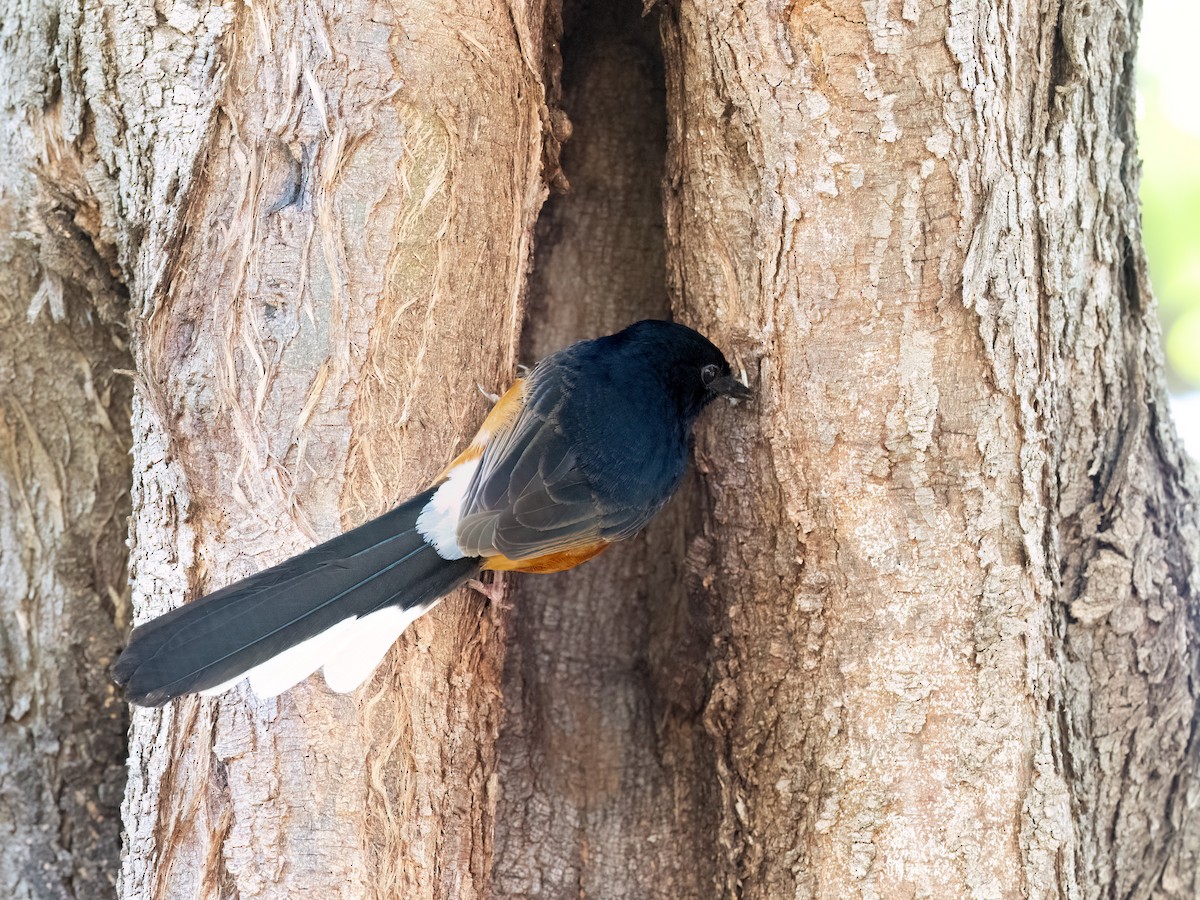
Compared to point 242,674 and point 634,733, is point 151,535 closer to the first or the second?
point 242,674

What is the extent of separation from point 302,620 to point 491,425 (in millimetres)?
717

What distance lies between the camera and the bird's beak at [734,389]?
2.72 metres

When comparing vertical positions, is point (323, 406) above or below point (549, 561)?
above

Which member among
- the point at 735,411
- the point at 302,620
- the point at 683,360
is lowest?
the point at 302,620

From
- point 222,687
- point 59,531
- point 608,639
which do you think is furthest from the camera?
point 608,639

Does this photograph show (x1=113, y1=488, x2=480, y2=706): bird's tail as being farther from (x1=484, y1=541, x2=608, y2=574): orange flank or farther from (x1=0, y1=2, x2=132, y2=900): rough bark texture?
(x1=0, y1=2, x2=132, y2=900): rough bark texture

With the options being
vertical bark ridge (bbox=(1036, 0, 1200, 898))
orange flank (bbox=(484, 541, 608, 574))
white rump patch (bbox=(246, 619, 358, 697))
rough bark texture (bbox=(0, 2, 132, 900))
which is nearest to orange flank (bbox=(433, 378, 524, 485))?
orange flank (bbox=(484, 541, 608, 574))

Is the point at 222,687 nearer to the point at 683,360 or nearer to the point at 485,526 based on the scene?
the point at 485,526

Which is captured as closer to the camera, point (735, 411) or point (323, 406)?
point (323, 406)

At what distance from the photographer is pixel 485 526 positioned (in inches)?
104

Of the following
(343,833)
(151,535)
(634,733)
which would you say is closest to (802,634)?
(634,733)

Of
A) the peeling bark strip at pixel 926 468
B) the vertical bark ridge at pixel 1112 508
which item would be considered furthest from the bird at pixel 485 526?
the vertical bark ridge at pixel 1112 508

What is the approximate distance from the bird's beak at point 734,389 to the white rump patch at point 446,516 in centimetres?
74

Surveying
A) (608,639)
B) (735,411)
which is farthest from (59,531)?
(735,411)
